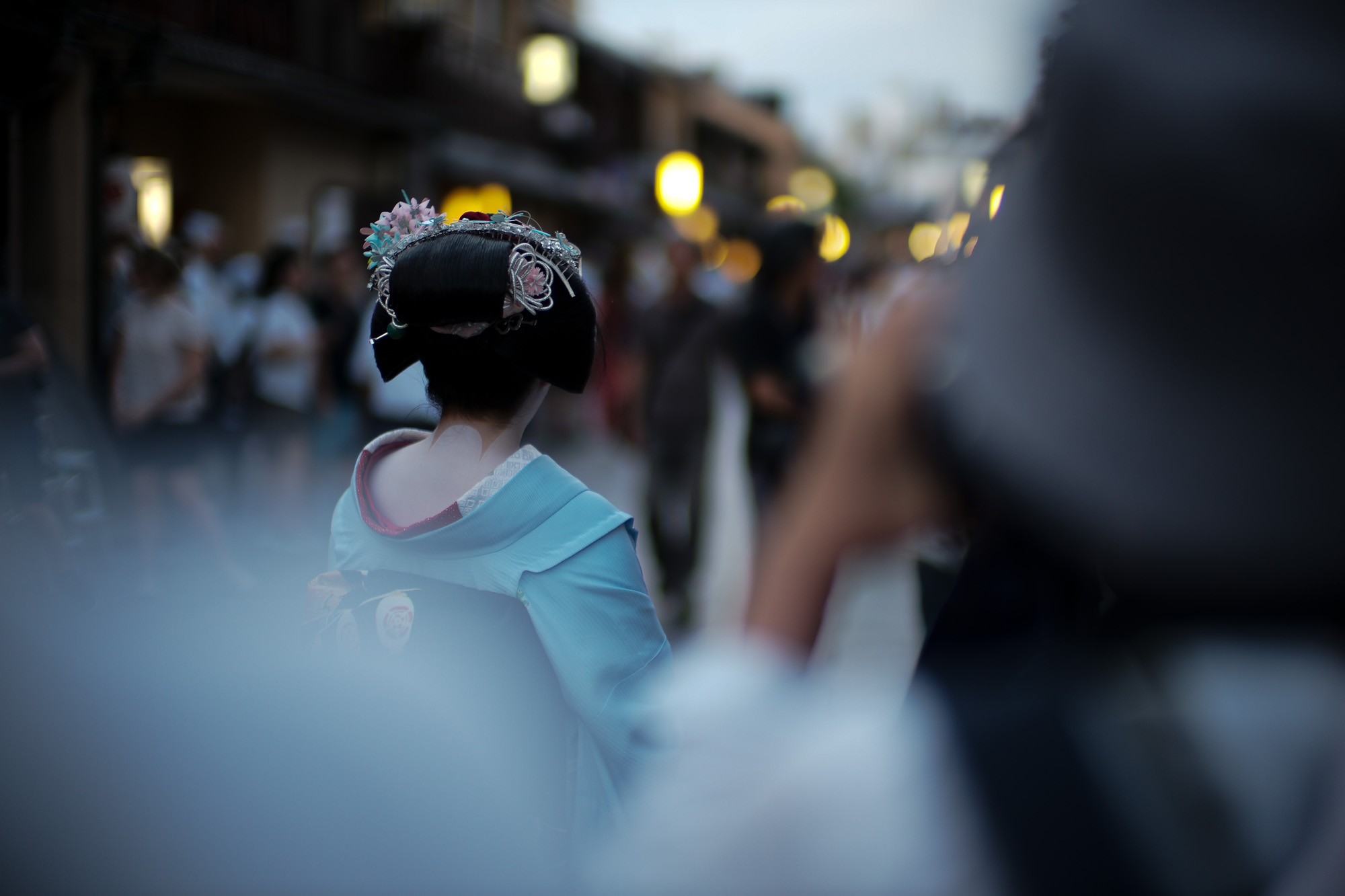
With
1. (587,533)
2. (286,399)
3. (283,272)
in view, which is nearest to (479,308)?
(587,533)

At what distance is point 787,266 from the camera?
508 cm

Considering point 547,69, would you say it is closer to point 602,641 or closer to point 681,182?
point 681,182

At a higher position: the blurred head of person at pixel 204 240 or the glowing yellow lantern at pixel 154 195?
the glowing yellow lantern at pixel 154 195

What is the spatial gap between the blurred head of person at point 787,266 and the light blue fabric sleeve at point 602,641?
11.7ft

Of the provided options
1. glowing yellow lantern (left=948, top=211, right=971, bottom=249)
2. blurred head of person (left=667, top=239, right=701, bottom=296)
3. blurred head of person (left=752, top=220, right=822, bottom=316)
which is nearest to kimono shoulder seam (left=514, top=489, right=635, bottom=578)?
glowing yellow lantern (left=948, top=211, right=971, bottom=249)

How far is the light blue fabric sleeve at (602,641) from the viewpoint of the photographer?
5.17 ft

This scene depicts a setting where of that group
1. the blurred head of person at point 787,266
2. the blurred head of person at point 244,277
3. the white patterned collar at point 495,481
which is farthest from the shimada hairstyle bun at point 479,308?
the blurred head of person at point 244,277

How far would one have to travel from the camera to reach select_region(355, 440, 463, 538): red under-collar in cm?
167

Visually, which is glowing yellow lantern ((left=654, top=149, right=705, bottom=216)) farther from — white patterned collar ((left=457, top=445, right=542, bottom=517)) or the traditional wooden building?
white patterned collar ((left=457, top=445, right=542, bottom=517))

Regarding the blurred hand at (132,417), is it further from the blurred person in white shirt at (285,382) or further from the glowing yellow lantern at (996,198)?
the glowing yellow lantern at (996,198)

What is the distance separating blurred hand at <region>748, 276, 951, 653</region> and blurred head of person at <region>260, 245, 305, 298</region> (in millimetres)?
A: 6679

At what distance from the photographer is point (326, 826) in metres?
1.10

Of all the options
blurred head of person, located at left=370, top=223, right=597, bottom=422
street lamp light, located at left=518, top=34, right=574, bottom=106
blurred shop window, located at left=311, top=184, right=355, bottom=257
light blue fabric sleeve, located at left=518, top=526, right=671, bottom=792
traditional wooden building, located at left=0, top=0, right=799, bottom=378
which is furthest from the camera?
street lamp light, located at left=518, top=34, right=574, bottom=106

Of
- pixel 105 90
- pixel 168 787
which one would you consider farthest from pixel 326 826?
pixel 105 90
